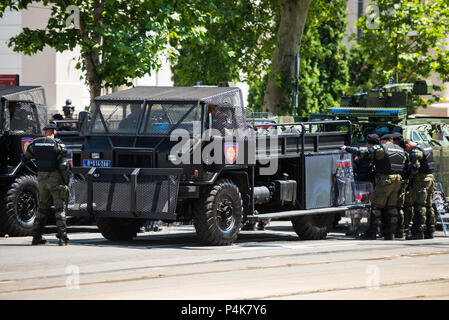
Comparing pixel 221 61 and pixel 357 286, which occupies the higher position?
pixel 221 61

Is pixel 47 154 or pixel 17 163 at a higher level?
pixel 47 154

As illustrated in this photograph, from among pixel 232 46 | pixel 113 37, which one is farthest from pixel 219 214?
pixel 232 46

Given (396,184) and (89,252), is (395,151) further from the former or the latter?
(89,252)

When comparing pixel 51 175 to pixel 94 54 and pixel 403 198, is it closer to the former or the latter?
pixel 403 198

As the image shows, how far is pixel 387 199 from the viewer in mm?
16000

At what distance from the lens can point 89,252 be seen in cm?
1325

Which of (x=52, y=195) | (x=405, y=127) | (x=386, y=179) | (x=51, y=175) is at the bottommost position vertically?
(x=52, y=195)

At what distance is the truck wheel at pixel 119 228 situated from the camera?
14.9 metres

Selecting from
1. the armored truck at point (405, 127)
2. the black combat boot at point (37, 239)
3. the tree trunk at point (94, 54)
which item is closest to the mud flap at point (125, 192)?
the black combat boot at point (37, 239)

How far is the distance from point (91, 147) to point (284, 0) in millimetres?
16052

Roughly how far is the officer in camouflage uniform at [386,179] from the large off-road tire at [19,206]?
206 inches

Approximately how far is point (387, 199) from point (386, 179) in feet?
1.17

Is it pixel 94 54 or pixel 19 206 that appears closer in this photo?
pixel 19 206
